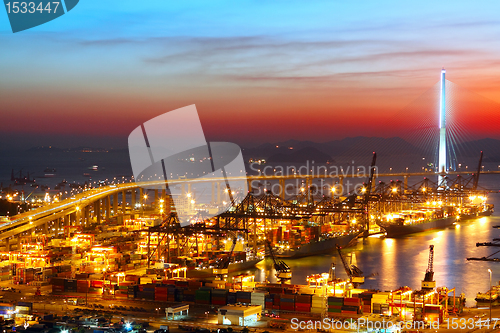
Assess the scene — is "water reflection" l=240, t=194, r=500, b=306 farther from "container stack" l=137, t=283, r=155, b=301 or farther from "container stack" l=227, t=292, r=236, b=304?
"container stack" l=137, t=283, r=155, b=301

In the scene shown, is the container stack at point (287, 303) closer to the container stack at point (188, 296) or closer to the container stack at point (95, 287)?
the container stack at point (188, 296)

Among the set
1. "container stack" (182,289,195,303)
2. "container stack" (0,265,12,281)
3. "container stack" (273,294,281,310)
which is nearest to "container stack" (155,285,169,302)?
"container stack" (182,289,195,303)

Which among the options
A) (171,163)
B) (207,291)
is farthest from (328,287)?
(171,163)

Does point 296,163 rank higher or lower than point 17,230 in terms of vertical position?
higher

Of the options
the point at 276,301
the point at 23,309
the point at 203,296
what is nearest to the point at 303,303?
the point at 276,301

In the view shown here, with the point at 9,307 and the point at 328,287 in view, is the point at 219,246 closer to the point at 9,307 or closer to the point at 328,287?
the point at 328,287

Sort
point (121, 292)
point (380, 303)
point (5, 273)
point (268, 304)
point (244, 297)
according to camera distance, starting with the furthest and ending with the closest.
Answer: point (5, 273)
point (121, 292)
point (244, 297)
point (268, 304)
point (380, 303)

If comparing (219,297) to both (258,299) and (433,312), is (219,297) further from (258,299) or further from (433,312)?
(433,312)

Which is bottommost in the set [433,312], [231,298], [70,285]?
[433,312]

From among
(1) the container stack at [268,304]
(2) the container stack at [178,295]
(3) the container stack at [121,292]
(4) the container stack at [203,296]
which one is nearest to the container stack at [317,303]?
A: (1) the container stack at [268,304]
